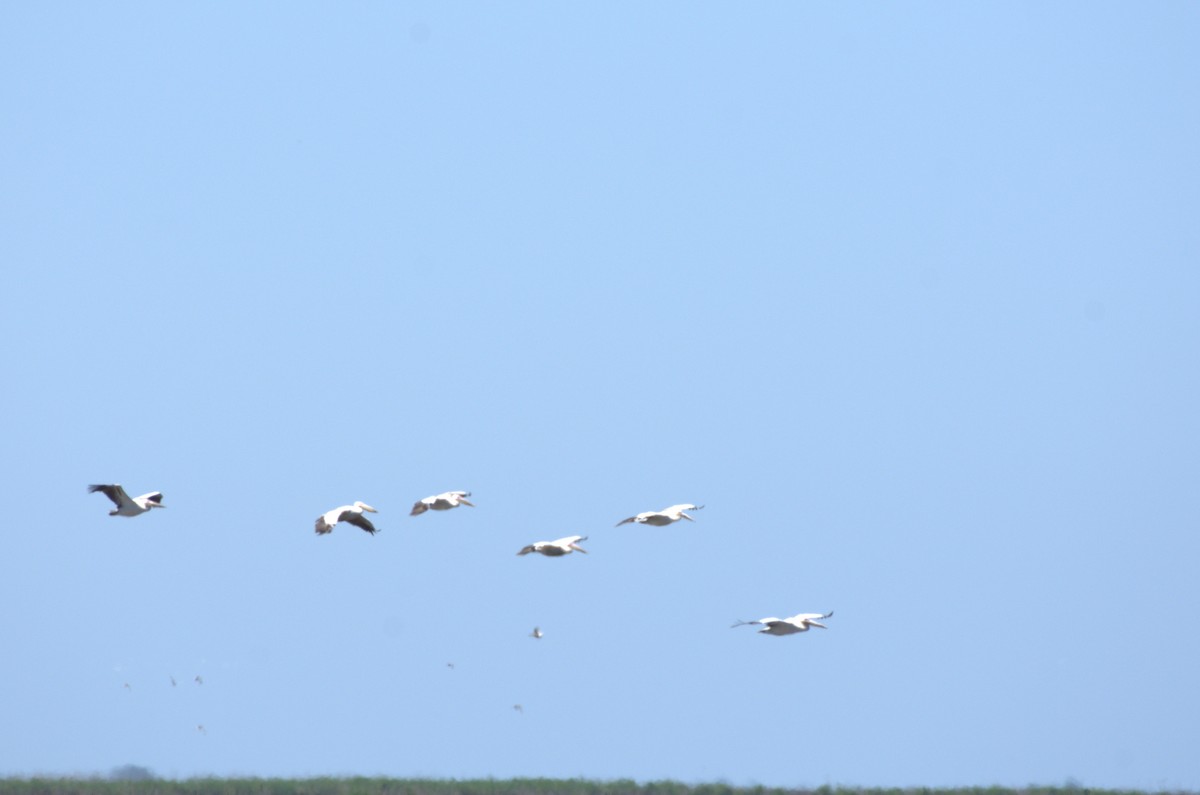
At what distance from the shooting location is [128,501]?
45844mm

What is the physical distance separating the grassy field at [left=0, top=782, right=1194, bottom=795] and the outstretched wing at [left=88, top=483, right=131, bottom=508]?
22.0 meters

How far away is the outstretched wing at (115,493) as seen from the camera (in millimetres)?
43719

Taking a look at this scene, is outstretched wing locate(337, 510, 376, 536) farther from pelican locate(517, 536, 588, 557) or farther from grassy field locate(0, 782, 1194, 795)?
grassy field locate(0, 782, 1194, 795)

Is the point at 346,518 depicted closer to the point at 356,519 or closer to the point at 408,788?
the point at 356,519

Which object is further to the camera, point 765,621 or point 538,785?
point 538,785

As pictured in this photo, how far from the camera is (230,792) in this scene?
67188 mm

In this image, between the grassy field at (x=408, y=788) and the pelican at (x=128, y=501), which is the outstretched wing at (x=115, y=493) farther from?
the grassy field at (x=408, y=788)

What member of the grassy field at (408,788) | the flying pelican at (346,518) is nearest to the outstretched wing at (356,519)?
→ the flying pelican at (346,518)

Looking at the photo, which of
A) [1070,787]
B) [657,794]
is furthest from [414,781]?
[1070,787]

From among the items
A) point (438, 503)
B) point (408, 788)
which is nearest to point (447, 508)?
point (438, 503)

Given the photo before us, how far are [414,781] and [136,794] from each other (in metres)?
8.42

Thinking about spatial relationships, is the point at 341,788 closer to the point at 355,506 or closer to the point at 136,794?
the point at 136,794

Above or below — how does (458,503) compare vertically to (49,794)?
above

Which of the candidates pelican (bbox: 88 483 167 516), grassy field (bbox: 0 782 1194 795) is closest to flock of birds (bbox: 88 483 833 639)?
pelican (bbox: 88 483 167 516)
